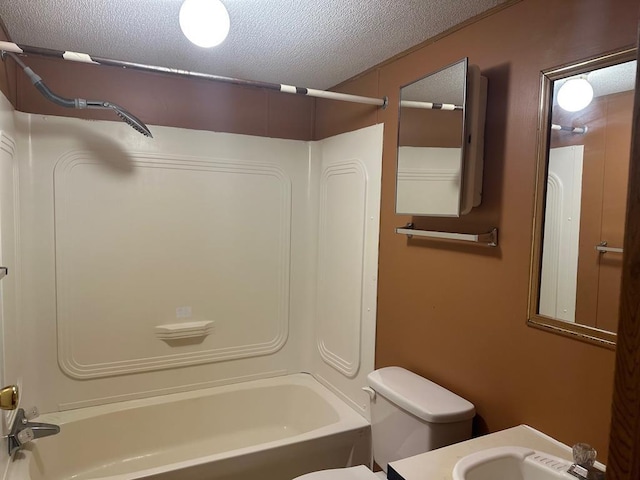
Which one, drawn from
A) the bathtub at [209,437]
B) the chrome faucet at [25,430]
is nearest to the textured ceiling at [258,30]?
the chrome faucet at [25,430]

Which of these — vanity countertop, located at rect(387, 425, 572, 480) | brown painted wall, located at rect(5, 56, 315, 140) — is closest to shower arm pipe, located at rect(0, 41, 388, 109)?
brown painted wall, located at rect(5, 56, 315, 140)

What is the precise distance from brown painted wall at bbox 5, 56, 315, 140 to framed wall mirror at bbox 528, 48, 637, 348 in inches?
65.5

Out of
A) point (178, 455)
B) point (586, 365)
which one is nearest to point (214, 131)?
point (178, 455)

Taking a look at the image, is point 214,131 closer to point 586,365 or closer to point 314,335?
point 314,335

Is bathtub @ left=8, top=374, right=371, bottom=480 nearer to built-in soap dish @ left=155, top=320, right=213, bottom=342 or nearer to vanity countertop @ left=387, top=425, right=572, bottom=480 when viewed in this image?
built-in soap dish @ left=155, top=320, right=213, bottom=342

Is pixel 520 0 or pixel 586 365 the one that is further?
pixel 520 0

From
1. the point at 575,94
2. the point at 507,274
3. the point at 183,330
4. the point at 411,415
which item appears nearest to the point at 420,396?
the point at 411,415

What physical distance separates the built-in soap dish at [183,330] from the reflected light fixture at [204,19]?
1633 millimetres

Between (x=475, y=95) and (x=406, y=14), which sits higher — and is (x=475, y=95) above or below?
below

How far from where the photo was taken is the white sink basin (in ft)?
3.98

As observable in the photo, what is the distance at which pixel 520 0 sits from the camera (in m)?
1.49

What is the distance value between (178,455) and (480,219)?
6.79 feet

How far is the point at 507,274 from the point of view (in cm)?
155

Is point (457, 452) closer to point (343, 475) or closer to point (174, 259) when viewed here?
point (343, 475)
